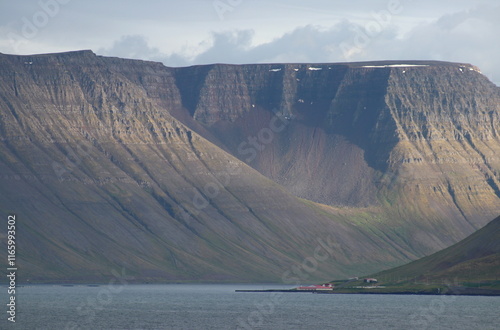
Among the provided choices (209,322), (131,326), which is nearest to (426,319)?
(209,322)

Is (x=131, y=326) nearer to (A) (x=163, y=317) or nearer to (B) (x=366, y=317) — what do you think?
(A) (x=163, y=317)

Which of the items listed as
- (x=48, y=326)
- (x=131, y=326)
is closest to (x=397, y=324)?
(x=131, y=326)

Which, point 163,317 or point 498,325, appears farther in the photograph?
point 163,317

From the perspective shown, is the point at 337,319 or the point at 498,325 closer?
the point at 498,325

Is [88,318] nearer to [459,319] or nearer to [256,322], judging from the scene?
[256,322]

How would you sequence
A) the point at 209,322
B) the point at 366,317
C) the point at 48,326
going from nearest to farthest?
1. the point at 48,326
2. the point at 209,322
3. the point at 366,317

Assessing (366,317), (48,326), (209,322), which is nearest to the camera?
(48,326)

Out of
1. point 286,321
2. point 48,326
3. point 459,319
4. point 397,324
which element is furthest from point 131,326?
point 459,319

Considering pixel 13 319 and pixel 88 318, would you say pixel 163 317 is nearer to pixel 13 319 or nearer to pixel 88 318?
pixel 88 318
